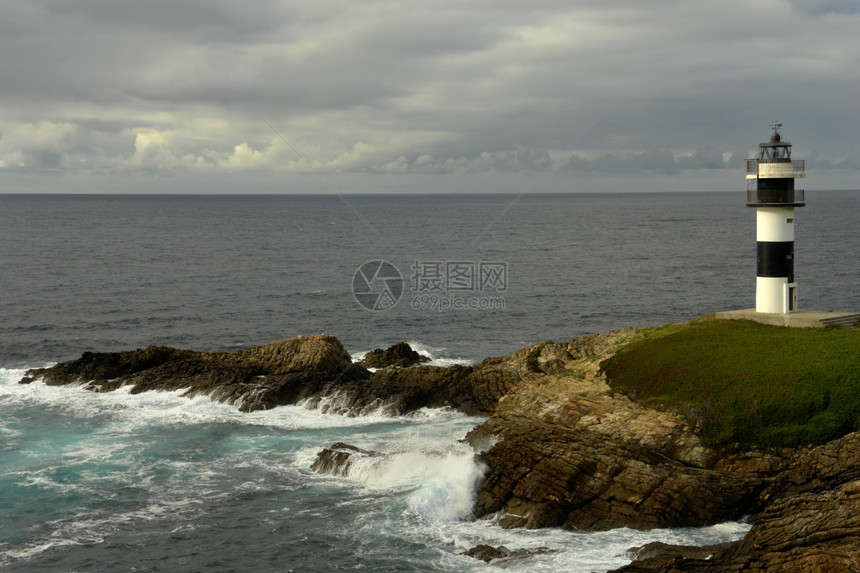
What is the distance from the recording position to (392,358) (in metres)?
46.1

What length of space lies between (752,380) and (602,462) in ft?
23.9

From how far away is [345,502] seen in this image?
27188 millimetres

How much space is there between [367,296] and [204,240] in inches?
3087

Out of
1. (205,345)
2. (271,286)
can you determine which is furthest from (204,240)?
(205,345)

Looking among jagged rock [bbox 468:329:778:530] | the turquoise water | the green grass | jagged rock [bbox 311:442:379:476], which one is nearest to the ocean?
the turquoise water

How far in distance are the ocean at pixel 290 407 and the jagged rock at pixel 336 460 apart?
524 millimetres

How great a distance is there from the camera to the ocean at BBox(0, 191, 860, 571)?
24.0 metres

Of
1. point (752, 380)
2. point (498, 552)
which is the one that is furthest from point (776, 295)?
point (498, 552)

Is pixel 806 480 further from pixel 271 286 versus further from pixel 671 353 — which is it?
pixel 271 286

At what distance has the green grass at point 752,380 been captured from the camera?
26516 mm

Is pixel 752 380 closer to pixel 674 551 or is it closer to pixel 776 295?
pixel 674 551

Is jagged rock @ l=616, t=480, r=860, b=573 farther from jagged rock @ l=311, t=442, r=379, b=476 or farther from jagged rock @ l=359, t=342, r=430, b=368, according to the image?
jagged rock @ l=359, t=342, r=430, b=368

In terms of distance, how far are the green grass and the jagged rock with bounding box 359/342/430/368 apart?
15.2 meters

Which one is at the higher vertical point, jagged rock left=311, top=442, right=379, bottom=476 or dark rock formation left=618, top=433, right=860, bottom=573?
dark rock formation left=618, top=433, right=860, bottom=573
